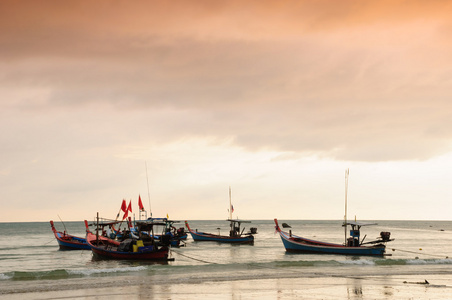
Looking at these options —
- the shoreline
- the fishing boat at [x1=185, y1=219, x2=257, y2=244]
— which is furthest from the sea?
the fishing boat at [x1=185, y1=219, x2=257, y2=244]

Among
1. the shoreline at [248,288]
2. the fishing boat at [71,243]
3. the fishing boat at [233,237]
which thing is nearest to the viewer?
the shoreline at [248,288]

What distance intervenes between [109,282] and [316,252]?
Result: 25541mm

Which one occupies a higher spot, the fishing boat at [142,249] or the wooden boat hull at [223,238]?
the fishing boat at [142,249]

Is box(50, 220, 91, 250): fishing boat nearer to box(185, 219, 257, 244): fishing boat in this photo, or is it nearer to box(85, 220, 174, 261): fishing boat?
box(185, 219, 257, 244): fishing boat

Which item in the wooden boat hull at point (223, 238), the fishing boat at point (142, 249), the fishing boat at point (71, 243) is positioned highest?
the fishing boat at point (142, 249)

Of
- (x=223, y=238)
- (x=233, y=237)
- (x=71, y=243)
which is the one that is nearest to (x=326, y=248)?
(x=233, y=237)

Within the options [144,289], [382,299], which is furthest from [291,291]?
[144,289]

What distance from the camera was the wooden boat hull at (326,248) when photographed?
4278 cm

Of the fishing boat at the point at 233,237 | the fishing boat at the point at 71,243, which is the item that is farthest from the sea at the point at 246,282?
the fishing boat at the point at 233,237

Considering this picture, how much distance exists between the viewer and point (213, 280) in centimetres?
2455

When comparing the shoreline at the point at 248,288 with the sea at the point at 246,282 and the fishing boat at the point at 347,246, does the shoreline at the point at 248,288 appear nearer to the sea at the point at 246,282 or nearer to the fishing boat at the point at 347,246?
the sea at the point at 246,282

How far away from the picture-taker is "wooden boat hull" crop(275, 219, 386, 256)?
42781mm

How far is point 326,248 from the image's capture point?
44.8 m

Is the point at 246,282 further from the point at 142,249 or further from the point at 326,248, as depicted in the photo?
the point at 326,248
